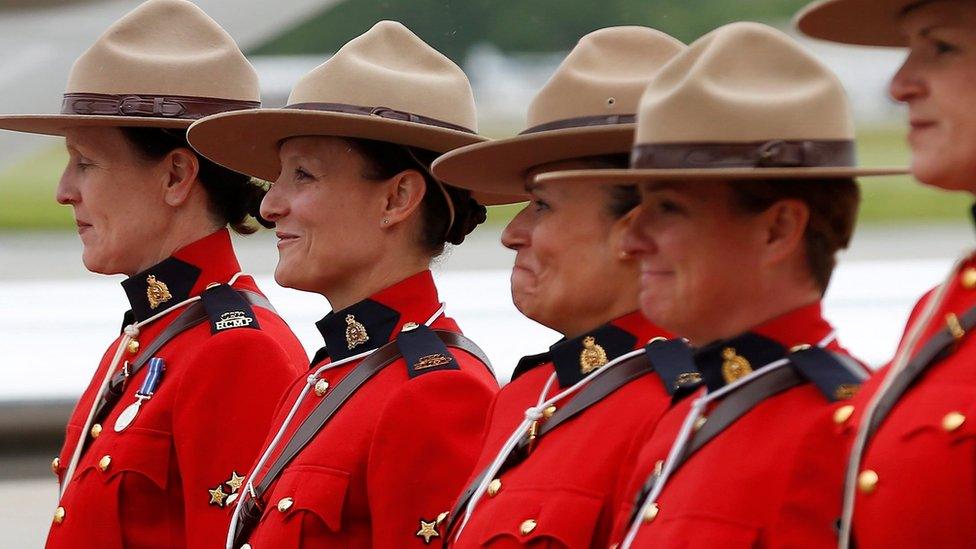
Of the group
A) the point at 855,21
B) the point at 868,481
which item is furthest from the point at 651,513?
the point at 855,21

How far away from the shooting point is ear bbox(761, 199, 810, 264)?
89.4 inches

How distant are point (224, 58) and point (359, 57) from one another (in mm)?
568

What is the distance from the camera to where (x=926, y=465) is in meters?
1.96

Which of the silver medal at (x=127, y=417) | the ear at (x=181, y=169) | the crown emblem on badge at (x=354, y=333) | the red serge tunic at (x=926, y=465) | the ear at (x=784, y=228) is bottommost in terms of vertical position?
the red serge tunic at (x=926, y=465)

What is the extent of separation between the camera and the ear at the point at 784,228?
227cm

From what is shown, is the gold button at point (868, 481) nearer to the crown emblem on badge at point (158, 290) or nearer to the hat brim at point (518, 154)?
the hat brim at point (518, 154)

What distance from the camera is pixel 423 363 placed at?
10.0 ft

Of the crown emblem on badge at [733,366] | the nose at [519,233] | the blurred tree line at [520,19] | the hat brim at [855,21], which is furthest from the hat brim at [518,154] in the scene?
the blurred tree line at [520,19]

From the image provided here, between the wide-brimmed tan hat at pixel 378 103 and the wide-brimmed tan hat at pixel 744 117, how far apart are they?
954mm

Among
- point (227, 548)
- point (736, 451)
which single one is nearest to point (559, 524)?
point (736, 451)

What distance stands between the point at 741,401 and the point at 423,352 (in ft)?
3.11

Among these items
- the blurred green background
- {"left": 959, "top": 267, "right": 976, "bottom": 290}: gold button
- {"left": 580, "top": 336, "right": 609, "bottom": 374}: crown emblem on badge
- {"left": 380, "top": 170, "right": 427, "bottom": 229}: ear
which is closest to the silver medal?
{"left": 380, "top": 170, "right": 427, "bottom": 229}: ear

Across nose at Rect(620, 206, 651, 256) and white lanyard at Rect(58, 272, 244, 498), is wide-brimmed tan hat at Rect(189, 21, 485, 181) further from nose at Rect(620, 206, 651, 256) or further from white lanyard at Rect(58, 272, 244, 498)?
nose at Rect(620, 206, 651, 256)

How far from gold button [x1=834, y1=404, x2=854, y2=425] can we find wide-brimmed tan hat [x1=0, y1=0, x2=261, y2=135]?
1962 millimetres
